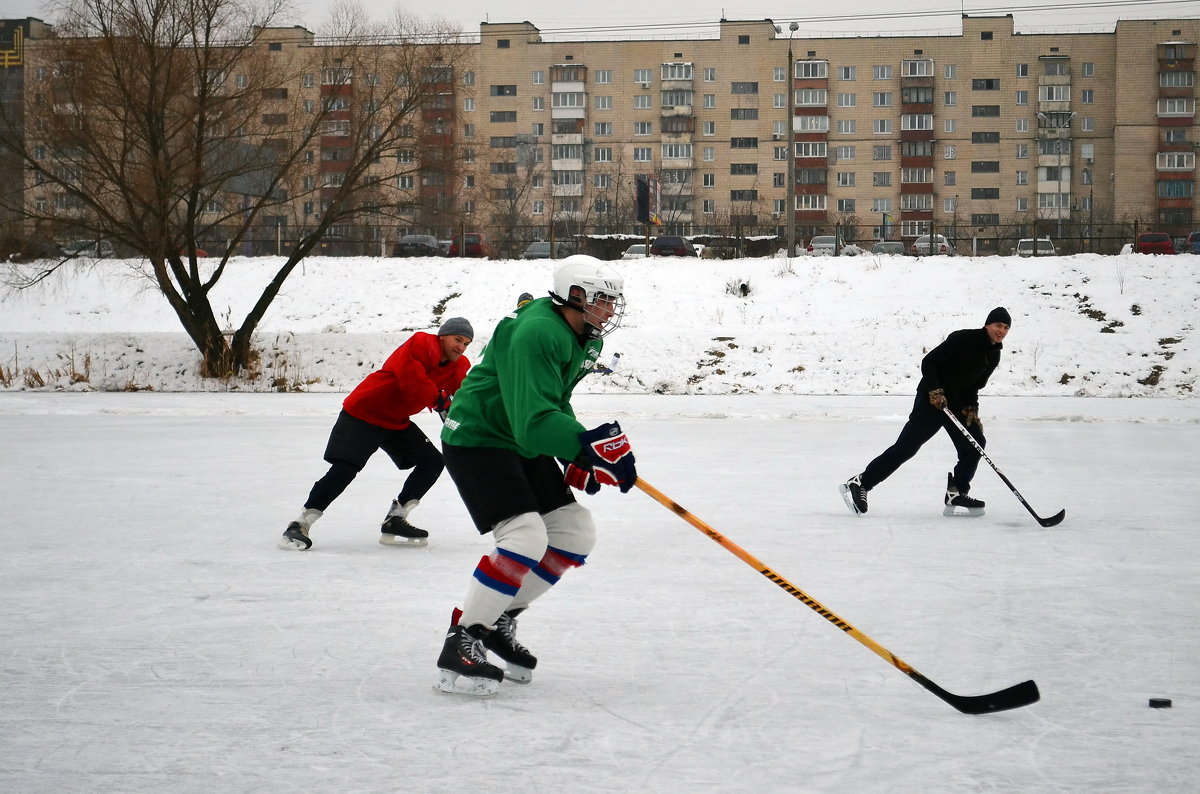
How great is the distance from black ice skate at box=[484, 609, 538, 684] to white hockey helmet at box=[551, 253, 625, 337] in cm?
100

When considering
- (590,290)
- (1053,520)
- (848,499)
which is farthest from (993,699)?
(848,499)

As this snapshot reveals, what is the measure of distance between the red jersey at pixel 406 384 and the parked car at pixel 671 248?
2706 cm

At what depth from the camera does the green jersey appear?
11.3 feet

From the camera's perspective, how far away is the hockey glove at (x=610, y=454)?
339 centimetres

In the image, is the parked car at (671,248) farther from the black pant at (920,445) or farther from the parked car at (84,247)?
the black pant at (920,445)

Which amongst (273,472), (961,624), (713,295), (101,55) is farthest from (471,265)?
(961,624)

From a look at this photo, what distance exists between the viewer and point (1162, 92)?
6962 centimetres

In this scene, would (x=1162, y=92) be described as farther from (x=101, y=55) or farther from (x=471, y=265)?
(x=101, y=55)

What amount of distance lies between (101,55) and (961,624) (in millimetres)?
16962

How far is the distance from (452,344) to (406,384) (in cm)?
30

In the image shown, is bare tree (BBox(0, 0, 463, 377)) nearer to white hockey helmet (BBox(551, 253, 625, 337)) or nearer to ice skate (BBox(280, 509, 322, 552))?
ice skate (BBox(280, 509, 322, 552))

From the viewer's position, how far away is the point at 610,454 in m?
3.40

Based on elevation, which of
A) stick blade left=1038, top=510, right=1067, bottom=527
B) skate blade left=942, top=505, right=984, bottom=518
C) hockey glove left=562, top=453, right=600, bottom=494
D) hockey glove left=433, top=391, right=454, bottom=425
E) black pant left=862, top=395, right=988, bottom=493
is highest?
hockey glove left=433, top=391, right=454, bottom=425

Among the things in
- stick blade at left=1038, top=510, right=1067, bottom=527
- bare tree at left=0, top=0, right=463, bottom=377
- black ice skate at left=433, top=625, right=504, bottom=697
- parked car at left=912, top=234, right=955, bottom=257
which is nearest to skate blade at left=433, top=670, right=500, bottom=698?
black ice skate at left=433, top=625, right=504, bottom=697
